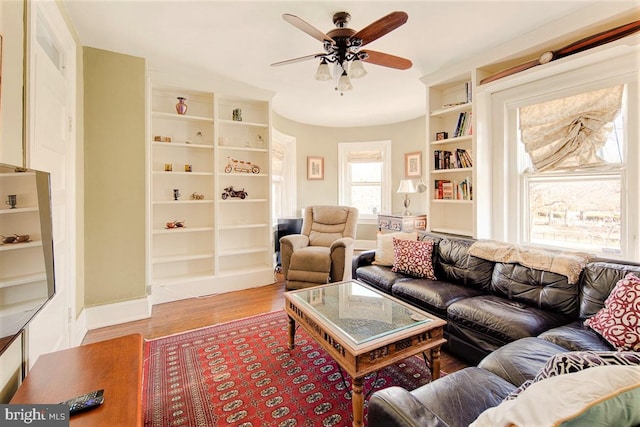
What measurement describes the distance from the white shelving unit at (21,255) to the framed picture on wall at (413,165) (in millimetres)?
5215

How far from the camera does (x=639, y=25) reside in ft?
6.66

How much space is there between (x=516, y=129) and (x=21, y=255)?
387cm

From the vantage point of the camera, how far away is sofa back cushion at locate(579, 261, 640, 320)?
1738 mm

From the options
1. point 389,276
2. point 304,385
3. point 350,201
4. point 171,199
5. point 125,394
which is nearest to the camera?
point 125,394

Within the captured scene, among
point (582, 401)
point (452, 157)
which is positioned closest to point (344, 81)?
point (452, 157)

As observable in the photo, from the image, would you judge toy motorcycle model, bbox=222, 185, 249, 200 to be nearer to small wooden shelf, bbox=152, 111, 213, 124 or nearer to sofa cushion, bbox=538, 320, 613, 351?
small wooden shelf, bbox=152, 111, 213, 124

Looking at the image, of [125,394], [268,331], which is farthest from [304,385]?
[125,394]

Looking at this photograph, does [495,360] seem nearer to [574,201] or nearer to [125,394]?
[125,394]

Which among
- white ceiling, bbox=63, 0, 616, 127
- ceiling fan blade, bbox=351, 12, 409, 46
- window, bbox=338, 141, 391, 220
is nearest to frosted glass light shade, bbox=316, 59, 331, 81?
ceiling fan blade, bbox=351, 12, 409, 46

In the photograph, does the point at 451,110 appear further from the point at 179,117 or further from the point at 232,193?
the point at 179,117

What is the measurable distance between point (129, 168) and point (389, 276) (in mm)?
2802

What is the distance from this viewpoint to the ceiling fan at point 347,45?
1879 millimetres

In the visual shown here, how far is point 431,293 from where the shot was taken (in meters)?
2.34

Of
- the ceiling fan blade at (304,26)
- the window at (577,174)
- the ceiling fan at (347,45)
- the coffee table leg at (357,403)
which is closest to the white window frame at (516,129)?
the window at (577,174)
